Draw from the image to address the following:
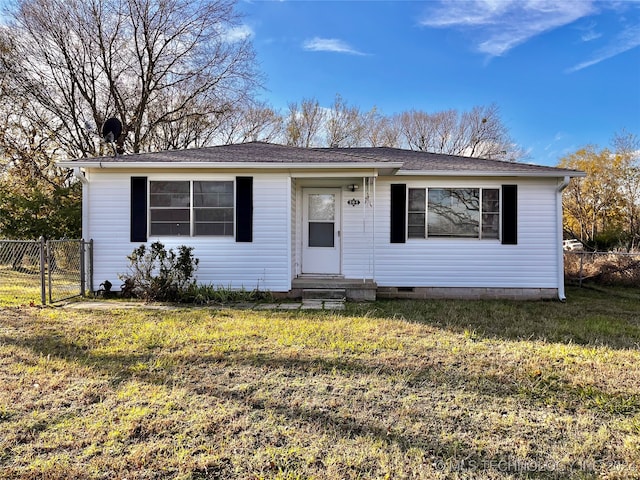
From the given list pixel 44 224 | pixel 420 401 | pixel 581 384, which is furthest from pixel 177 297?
pixel 44 224

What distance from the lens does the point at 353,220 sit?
27.1 ft

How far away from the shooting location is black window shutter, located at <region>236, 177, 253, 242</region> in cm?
769

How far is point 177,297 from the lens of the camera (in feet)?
24.0

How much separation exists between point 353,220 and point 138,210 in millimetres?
4474

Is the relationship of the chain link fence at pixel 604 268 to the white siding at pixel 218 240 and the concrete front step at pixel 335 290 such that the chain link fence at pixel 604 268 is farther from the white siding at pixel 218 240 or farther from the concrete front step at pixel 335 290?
the white siding at pixel 218 240

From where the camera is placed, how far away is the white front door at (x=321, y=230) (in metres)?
8.42

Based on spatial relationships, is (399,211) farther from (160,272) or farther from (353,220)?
(160,272)

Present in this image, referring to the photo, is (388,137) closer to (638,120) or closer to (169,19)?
(638,120)

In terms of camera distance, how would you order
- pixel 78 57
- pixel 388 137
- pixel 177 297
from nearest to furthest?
pixel 177 297, pixel 78 57, pixel 388 137

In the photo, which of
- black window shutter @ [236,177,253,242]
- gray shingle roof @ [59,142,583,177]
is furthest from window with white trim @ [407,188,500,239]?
black window shutter @ [236,177,253,242]

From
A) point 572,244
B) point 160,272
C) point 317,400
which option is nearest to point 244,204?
point 160,272

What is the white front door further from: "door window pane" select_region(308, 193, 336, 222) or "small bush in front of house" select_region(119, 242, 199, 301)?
"small bush in front of house" select_region(119, 242, 199, 301)

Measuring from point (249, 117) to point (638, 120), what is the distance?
63.2 feet

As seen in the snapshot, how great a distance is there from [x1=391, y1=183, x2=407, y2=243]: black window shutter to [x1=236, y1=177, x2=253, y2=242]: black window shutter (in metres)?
2.97
